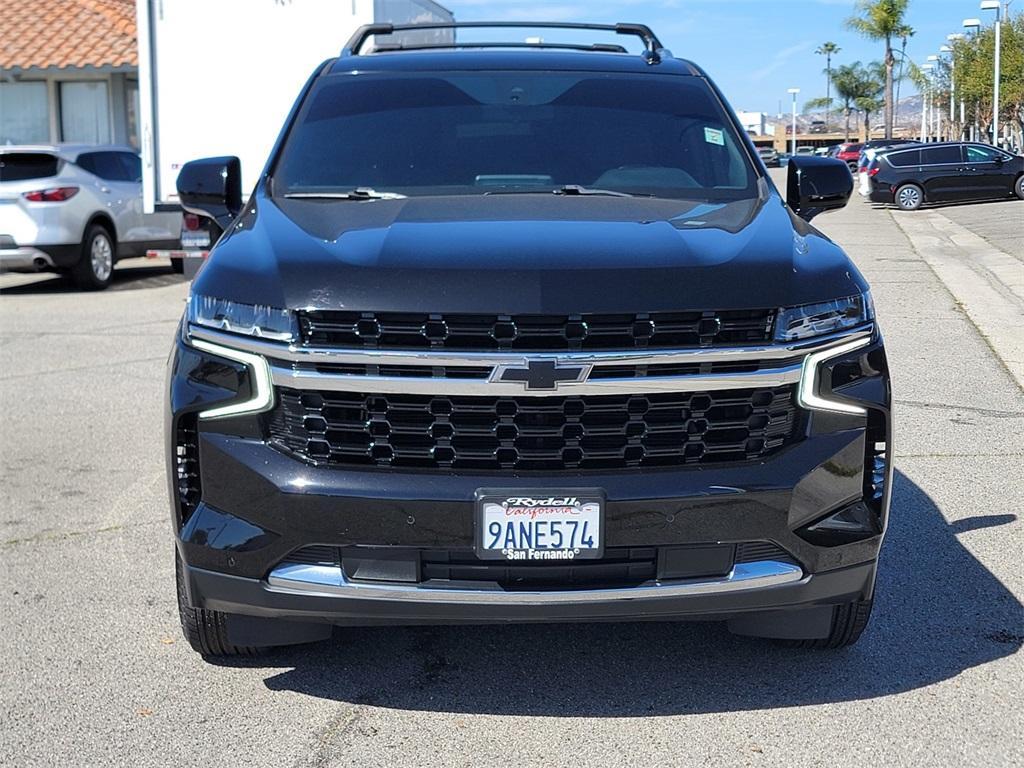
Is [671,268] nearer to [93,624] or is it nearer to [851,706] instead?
[851,706]

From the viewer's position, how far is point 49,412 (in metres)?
8.27

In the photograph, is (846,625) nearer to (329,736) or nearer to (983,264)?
(329,736)

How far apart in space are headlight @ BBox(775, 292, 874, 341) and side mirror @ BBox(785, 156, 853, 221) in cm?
140

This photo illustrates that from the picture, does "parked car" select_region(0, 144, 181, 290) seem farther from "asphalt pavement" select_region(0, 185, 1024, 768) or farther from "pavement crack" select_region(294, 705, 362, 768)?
"pavement crack" select_region(294, 705, 362, 768)

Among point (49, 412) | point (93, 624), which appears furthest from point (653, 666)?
point (49, 412)

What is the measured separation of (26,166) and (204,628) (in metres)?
13.0

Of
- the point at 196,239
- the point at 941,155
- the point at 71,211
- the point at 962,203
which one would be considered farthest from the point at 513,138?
the point at 962,203

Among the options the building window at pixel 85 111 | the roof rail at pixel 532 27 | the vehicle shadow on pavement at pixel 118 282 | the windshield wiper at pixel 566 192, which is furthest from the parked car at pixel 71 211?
the windshield wiper at pixel 566 192

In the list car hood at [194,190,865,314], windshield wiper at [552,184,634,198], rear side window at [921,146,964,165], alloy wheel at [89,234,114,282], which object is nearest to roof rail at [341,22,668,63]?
windshield wiper at [552,184,634,198]

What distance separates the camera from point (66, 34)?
26.0 metres

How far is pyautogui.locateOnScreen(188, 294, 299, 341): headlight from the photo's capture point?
3.43 meters

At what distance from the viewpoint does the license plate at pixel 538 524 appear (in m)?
3.36

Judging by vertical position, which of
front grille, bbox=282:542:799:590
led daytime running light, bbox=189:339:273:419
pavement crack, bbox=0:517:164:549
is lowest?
pavement crack, bbox=0:517:164:549

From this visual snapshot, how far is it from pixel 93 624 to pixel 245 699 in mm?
925
